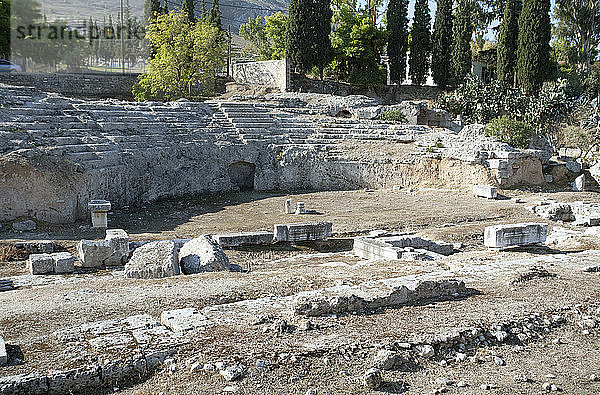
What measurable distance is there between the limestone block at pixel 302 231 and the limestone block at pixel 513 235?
3.77m

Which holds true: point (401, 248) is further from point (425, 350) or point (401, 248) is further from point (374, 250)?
point (425, 350)

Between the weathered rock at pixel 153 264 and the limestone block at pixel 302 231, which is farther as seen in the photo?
the limestone block at pixel 302 231

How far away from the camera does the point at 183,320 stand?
7.01m

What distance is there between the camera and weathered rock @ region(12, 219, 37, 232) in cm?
→ 1359

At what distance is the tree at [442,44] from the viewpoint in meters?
36.8

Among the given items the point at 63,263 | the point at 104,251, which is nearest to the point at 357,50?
the point at 104,251

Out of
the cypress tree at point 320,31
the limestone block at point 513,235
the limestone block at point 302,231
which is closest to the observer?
the limestone block at point 513,235

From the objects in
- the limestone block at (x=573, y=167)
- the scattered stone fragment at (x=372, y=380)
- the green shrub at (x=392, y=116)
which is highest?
the green shrub at (x=392, y=116)

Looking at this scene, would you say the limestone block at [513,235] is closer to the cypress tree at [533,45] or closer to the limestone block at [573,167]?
the limestone block at [573,167]

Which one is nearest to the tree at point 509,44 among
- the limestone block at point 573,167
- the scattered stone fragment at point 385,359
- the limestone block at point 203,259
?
the limestone block at point 573,167

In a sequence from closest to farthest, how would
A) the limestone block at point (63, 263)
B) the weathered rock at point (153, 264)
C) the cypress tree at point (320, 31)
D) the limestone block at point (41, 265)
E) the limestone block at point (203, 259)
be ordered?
the weathered rock at point (153, 264)
the limestone block at point (203, 259)
the limestone block at point (41, 265)
the limestone block at point (63, 263)
the cypress tree at point (320, 31)

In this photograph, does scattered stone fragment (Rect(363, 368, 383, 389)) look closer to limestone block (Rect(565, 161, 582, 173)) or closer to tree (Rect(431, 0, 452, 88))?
limestone block (Rect(565, 161, 582, 173))

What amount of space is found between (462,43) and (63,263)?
31124mm

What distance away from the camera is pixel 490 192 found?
1889cm
